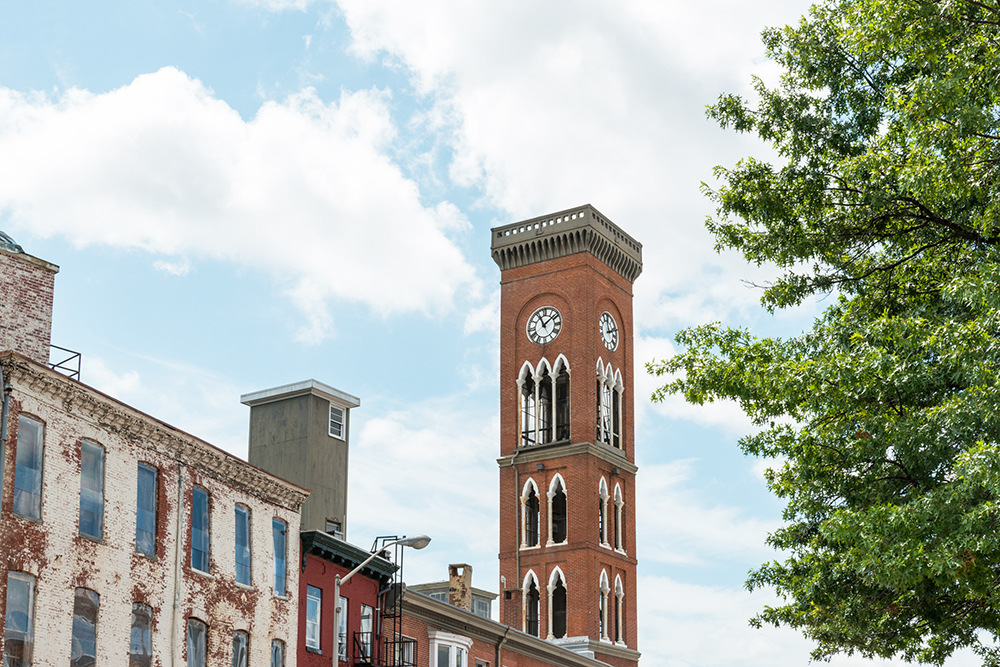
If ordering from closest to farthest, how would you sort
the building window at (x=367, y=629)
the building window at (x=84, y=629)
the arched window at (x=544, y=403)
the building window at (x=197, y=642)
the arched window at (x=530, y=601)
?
the building window at (x=84, y=629) < the building window at (x=197, y=642) < the building window at (x=367, y=629) < the arched window at (x=530, y=601) < the arched window at (x=544, y=403)

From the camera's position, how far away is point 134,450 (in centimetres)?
2789

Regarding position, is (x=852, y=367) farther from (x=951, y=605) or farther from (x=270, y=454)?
(x=270, y=454)

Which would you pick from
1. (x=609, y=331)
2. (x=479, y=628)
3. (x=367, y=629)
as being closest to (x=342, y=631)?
(x=367, y=629)

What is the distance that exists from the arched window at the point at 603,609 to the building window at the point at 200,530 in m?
42.0

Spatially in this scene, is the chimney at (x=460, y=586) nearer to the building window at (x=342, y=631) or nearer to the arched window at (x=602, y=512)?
the building window at (x=342, y=631)

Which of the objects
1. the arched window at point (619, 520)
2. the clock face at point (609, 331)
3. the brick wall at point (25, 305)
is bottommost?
the brick wall at point (25, 305)

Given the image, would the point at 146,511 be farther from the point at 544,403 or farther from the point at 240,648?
the point at 544,403

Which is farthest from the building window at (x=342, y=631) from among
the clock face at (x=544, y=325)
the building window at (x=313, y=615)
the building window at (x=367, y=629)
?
the clock face at (x=544, y=325)

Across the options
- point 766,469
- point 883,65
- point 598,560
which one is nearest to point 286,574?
point 766,469

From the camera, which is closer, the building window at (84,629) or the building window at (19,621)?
the building window at (19,621)

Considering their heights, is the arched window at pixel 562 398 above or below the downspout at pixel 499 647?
above

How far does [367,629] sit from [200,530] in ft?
29.4

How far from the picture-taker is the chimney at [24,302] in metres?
28.2

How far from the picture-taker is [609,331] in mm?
76688
